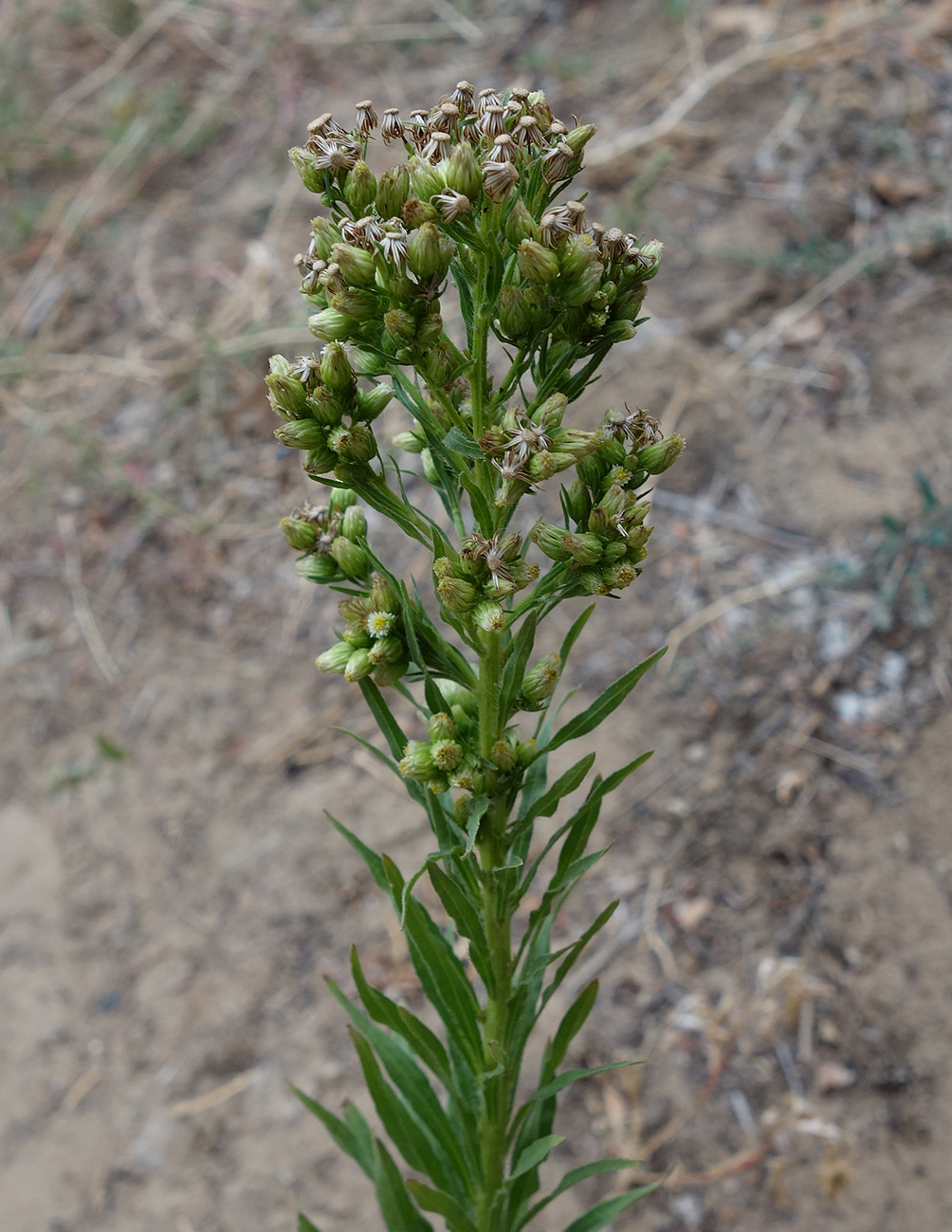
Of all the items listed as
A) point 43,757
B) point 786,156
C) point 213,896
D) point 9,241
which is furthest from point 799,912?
point 9,241

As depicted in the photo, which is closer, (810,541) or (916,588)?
(916,588)

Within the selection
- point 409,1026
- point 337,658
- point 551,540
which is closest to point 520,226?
point 551,540

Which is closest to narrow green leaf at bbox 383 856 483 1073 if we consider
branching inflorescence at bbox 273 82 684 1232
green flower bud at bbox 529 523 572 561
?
branching inflorescence at bbox 273 82 684 1232

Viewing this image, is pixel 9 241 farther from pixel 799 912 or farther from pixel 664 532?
pixel 799 912

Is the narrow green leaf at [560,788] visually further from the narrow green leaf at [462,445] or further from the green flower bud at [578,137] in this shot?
the green flower bud at [578,137]

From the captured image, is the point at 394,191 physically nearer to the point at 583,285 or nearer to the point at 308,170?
the point at 308,170

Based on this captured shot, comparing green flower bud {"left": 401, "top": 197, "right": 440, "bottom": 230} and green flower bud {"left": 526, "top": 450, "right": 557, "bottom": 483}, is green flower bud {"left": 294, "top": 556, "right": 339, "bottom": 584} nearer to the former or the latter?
green flower bud {"left": 526, "top": 450, "right": 557, "bottom": 483}
